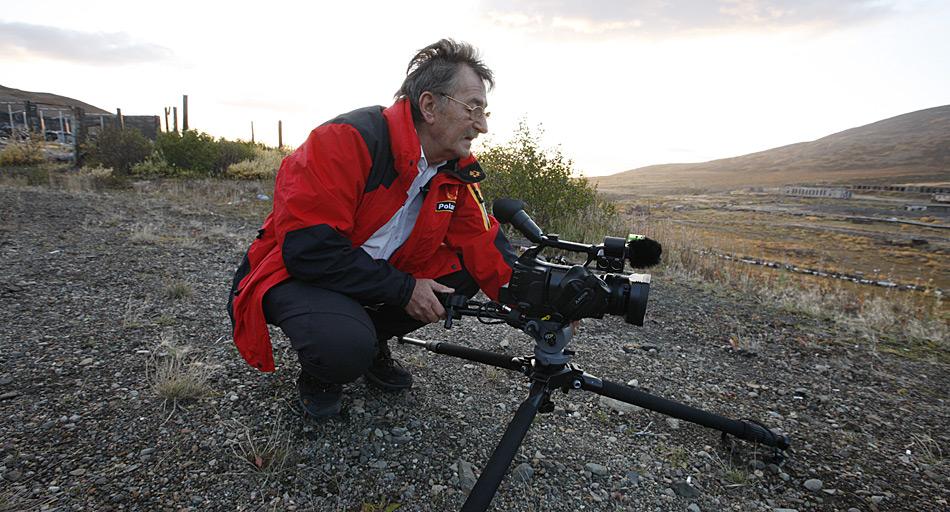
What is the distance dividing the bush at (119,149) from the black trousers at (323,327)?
50.9ft

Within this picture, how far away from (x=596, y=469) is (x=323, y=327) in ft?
4.36

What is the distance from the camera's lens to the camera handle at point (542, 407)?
156 centimetres

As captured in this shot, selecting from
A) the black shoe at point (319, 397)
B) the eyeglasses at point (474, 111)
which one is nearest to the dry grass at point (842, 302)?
the eyeglasses at point (474, 111)

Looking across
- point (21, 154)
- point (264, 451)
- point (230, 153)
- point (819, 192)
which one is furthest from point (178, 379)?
point (819, 192)

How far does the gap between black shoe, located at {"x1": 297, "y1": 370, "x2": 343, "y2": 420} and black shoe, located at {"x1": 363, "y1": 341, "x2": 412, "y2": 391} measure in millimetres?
359

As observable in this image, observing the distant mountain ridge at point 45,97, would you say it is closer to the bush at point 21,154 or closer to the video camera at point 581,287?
the bush at point 21,154

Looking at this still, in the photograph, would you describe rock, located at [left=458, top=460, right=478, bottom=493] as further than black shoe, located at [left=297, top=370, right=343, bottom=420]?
No

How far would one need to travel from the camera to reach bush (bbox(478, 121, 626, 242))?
305 inches

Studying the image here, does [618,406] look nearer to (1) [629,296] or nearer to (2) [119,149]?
(1) [629,296]

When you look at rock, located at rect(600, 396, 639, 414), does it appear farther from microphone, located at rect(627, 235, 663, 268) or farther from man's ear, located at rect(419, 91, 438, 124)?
man's ear, located at rect(419, 91, 438, 124)

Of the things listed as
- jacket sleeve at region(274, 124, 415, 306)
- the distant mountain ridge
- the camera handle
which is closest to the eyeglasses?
jacket sleeve at region(274, 124, 415, 306)

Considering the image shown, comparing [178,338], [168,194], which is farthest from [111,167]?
[178,338]

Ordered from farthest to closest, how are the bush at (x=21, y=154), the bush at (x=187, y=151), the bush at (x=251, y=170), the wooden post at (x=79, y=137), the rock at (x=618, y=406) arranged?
the wooden post at (x=79, y=137) → the bush at (x=187, y=151) → the bush at (x=251, y=170) → the bush at (x=21, y=154) → the rock at (x=618, y=406)

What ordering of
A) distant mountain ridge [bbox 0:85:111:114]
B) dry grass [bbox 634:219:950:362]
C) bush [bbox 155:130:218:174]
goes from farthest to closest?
distant mountain ridge [bbox 0:85:111:114], bush [bbox 155:130:218:174], dry grass [bbox 634:219:950:362]
